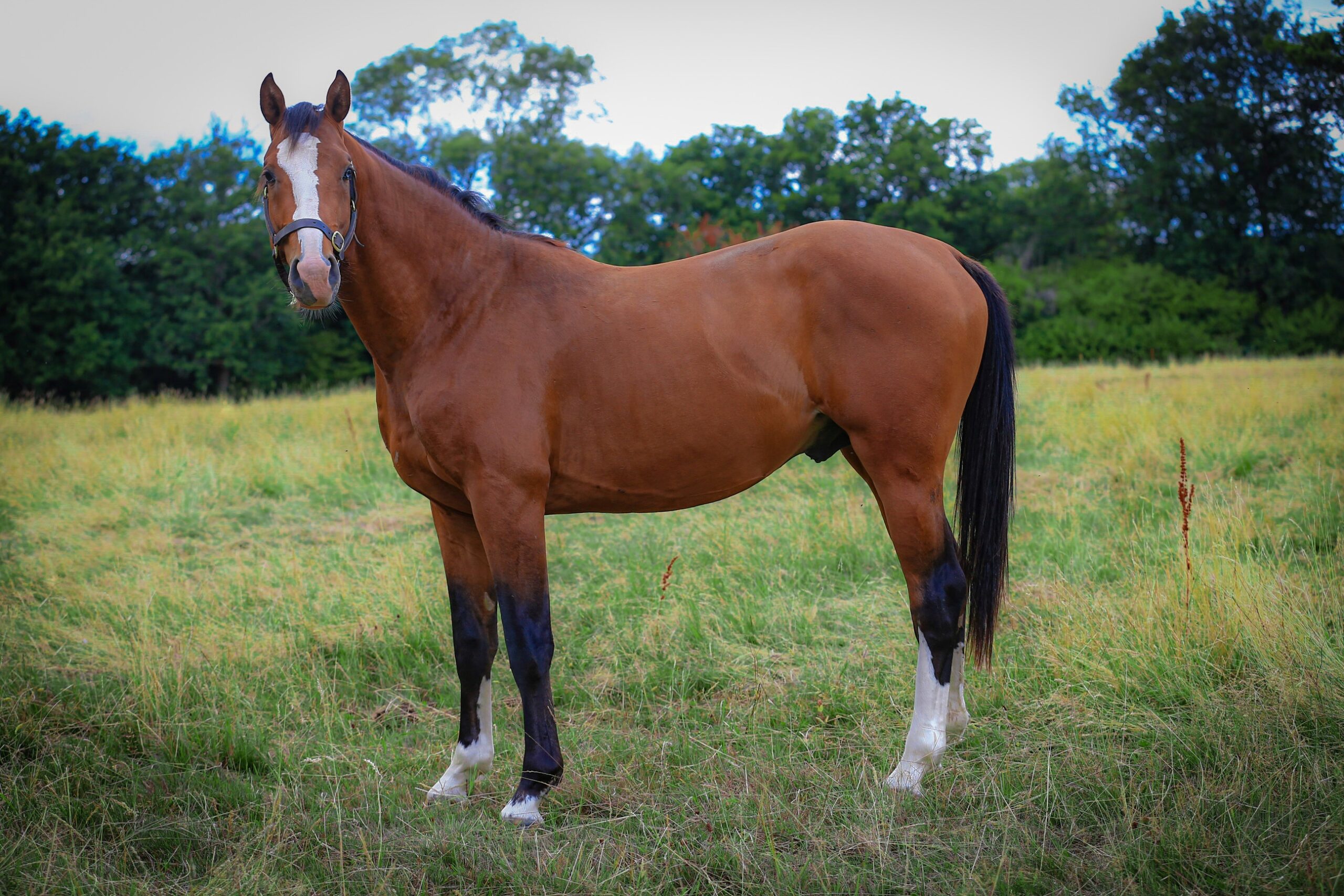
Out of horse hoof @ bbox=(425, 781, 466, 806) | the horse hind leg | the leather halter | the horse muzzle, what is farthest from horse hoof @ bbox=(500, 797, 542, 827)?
the leather halter

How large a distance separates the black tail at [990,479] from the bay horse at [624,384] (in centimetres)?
22

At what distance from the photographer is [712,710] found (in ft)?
11.8

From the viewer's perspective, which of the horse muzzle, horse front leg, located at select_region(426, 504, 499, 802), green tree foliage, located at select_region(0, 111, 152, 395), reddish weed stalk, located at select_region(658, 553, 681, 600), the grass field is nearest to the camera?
the grass field

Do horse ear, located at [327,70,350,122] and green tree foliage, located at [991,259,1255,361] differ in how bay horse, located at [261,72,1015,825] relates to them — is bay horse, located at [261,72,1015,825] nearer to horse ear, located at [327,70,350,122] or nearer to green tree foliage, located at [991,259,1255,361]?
horse ear, located at [327,70,350,122]

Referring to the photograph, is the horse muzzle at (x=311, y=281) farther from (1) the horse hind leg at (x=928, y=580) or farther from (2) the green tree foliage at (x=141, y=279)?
(2) the green tree foliage at (x=141, y=279)

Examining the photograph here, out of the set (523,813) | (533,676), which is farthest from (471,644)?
(523,813)

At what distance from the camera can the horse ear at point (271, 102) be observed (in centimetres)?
275

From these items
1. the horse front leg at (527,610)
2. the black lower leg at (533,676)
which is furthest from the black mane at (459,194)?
the black lower leg at (533,676)

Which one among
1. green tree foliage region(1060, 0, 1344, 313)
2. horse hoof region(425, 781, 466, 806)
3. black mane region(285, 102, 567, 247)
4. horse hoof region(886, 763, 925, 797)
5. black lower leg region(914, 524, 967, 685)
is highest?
green tree foliage region(1060, 0, 1344, 313)

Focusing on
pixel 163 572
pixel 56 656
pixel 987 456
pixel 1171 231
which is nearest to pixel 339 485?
pixel 163 572

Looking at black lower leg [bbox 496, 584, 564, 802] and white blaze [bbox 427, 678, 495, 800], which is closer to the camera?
black lower leg [bbox 496, 584, 564, 802]

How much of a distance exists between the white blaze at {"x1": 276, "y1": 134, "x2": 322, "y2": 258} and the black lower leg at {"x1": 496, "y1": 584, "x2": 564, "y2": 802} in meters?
1.37

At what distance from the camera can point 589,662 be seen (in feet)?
13.9

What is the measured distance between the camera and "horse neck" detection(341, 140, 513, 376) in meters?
3.00
